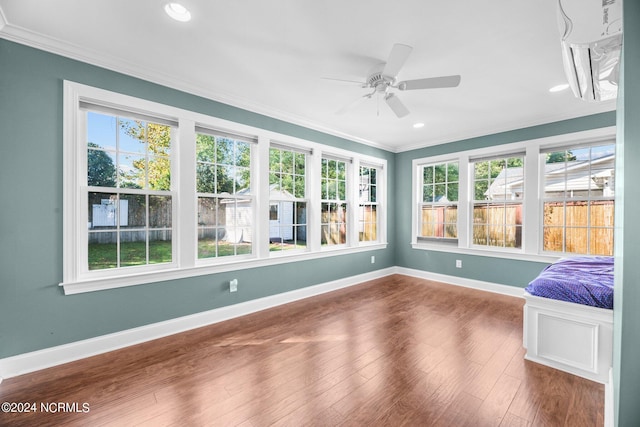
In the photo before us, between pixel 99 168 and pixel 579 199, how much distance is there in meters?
5.87

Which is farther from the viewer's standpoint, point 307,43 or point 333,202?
point 333,202

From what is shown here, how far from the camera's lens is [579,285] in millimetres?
2170

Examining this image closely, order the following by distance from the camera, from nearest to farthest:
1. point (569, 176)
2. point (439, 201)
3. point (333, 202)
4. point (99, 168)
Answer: point (99, 168)
point (569, 176)
point (333, 202)
point (439, 201)

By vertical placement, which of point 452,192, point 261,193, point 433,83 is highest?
point 433,83

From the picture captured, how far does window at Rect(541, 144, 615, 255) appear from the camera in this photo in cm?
353

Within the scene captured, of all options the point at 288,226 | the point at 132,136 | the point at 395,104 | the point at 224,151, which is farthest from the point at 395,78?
the point at 132,136

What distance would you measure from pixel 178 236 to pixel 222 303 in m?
0.96

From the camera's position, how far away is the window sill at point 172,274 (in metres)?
2.33

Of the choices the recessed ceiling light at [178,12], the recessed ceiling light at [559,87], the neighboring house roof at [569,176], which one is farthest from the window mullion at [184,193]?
the neighboring house roof at [569,176]

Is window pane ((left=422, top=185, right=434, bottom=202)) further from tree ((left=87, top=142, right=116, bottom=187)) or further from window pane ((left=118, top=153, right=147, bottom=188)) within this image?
tree ((left=87, top=142, right=116, bottom=187))

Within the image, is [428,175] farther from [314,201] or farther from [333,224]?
[314,201]

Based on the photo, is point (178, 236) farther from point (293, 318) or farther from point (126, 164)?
point (293, 318)

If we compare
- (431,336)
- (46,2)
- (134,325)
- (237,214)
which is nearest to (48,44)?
(46,2)

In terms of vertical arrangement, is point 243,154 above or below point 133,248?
above
